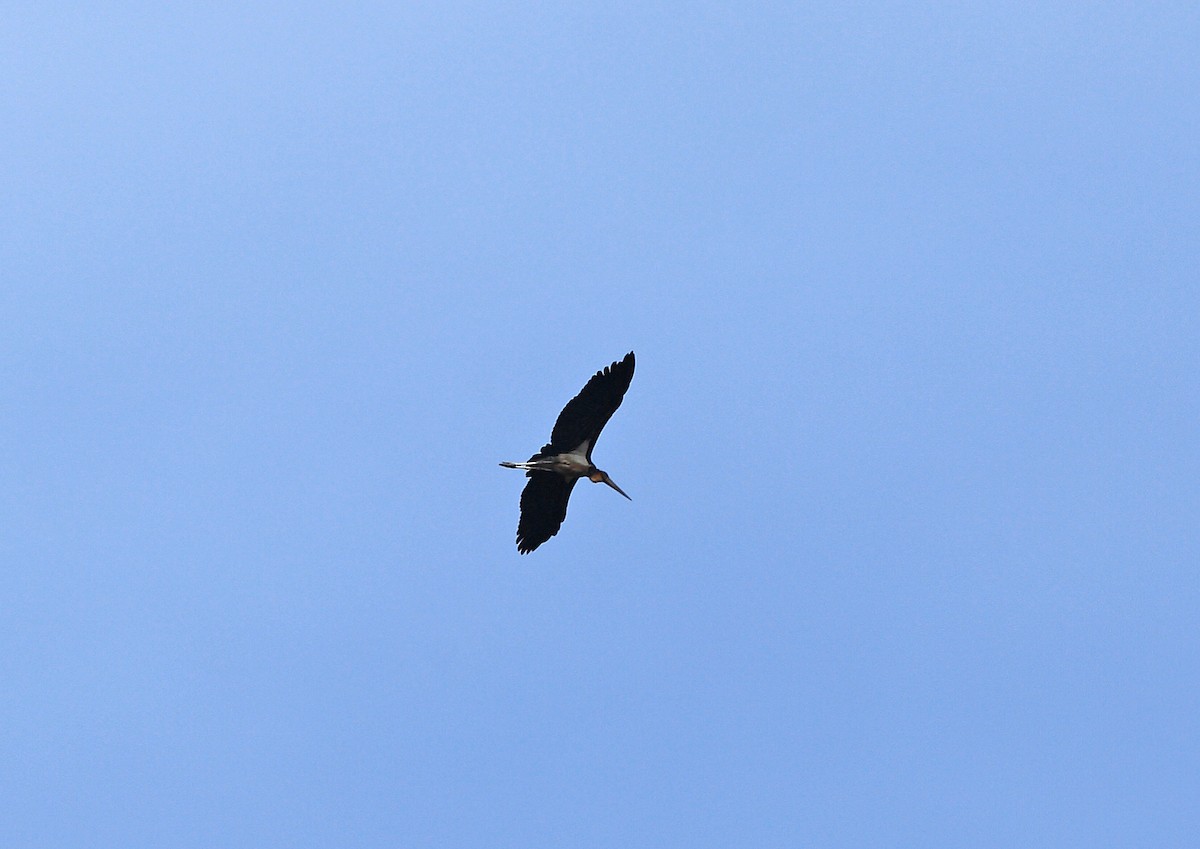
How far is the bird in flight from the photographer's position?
109 ft

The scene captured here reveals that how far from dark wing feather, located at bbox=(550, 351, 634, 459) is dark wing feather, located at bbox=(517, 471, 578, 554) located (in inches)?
42.8

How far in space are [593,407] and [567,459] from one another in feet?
4.88

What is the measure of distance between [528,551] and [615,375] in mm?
4885

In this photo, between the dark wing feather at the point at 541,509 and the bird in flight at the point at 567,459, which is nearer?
the bird in flight at the point at 567,459

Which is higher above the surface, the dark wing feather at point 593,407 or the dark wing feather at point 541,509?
the dark wing feather at point 593,407

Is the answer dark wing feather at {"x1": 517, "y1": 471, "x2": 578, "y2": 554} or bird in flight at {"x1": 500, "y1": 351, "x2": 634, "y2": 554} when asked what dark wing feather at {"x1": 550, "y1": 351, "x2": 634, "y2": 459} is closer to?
bird in flight at {"x1": 500, "y1": 351, "x2": 634, "y2": 554}

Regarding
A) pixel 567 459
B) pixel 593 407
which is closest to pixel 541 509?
pixel 567 459

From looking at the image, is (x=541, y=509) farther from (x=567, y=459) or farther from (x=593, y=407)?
(x=593, y=407)

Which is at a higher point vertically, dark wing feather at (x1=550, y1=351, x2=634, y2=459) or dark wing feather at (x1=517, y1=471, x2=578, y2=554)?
dark wing feather at (x1=550, y1=351, x2=634, y2=459)

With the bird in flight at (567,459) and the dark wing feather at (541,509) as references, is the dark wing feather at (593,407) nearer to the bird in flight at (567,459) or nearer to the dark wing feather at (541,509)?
the bird in flight at (567,459)

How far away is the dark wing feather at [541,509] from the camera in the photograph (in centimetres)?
3494

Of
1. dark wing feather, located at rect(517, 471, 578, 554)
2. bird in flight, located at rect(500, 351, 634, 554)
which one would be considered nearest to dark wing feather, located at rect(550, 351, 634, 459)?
bird in flight, located at rect(500, 351, 634, 554)

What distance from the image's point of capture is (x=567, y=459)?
1351 inches

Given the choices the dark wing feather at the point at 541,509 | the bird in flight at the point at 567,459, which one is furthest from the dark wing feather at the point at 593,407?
the dark wing feather at the point at 541,509
